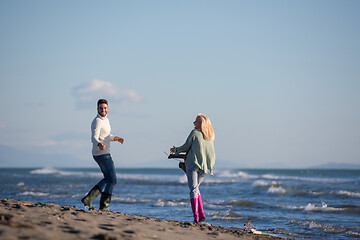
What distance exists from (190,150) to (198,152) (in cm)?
16

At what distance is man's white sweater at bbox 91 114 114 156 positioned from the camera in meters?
7.02

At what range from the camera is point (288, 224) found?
37.1ft


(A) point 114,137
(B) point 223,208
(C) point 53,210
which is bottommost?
(B) point 223,208

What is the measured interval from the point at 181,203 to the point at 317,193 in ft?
26.8

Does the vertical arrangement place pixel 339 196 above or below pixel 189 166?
below

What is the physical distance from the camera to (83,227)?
5332mm

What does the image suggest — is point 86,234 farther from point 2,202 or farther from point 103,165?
point 2,202

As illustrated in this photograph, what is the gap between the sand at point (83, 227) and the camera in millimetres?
4793

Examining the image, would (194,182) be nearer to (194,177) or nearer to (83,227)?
(194,177)

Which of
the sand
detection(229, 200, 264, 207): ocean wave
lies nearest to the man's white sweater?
the sand

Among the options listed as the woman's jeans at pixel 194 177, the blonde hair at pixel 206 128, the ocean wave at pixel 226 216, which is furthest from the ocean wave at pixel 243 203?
the blonde hair at pixel 206 128

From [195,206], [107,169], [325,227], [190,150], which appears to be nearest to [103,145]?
[107,169]

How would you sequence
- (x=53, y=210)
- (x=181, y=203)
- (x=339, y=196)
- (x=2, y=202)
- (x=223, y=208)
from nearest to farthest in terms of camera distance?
(x=53, y=210) < (x=2, y=202) < (x=223, y=208) < (x=181, y=203) < (x=339, y=196)

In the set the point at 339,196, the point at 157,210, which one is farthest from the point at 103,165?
the point at 339,196
